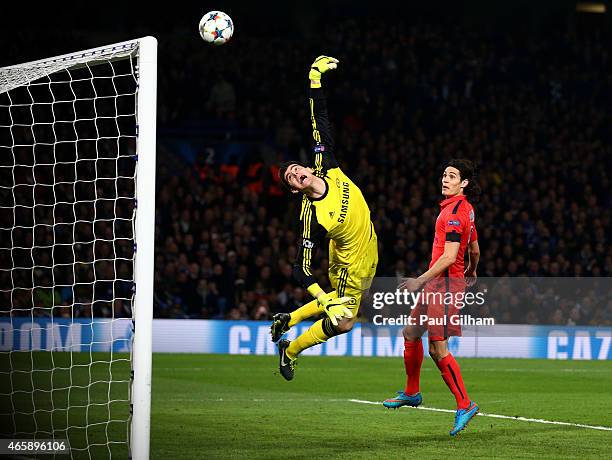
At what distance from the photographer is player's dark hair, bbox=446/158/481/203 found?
867 cm

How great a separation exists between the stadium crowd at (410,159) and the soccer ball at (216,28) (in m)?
9.78

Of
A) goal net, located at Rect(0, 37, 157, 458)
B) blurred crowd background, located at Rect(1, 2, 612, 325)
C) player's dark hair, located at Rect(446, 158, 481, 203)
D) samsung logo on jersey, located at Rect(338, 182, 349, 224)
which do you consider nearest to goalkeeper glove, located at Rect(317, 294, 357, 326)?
samsung logo on jersey, located at Rect(338, 182, 349, 224)

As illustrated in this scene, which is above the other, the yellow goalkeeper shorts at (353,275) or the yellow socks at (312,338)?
the yellow goalkeeper shorts at (353,275)

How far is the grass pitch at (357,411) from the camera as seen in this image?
7988 mm

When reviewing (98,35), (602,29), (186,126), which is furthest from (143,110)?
(602,29)

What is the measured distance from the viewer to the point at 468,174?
8.70 meters

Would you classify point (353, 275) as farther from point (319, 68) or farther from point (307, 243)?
point (319, 68)

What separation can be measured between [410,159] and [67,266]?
8.13m

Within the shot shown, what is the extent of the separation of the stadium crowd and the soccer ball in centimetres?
978

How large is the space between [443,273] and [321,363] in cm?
850

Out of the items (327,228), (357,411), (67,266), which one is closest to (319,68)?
(327,228)

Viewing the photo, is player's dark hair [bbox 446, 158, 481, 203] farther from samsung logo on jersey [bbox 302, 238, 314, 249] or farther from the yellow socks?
the yellow socks

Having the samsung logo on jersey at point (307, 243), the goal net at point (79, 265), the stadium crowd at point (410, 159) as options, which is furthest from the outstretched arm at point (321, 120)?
the stadium crowd at point (410, 159)

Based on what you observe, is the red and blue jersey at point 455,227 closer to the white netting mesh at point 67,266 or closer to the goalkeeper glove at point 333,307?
the goalkeeper glove at point 333,307
